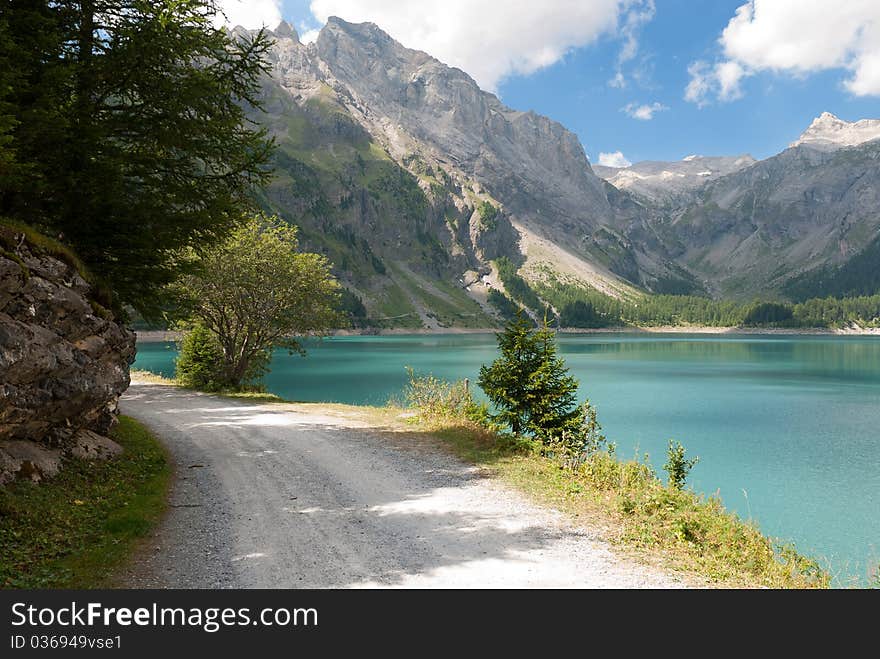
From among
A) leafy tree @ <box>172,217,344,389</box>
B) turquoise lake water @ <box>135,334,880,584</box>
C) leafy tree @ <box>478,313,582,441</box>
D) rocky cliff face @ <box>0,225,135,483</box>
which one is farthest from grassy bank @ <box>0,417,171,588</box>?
leafy tree @ <box>172,217,344,389</box>

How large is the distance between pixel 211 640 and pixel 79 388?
28.7ft

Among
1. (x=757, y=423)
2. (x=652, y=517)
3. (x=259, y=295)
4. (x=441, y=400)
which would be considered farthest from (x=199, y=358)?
(x=757, y=423)

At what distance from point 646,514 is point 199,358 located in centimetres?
3756

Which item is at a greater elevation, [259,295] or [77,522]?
[259,295]

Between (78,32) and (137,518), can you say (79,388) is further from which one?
(78,32)

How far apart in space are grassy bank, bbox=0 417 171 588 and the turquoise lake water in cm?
1470

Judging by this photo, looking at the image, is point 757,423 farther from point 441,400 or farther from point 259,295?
point 259,295

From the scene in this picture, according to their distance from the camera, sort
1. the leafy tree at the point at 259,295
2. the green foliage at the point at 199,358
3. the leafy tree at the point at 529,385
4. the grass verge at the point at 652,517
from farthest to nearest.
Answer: the green foliage at the point at 199,358, the leafy tree at the point at 259,295, the leafy tree at the point at 529,385, the grass verge at the point at 652,517

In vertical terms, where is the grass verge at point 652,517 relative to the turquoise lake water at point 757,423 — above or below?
above

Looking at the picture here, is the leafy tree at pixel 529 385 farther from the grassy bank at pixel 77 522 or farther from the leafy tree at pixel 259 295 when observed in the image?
the leafy tree at pixel 259 295

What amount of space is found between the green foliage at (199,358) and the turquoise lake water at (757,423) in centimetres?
1677

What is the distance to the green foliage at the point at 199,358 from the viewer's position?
39.3 metres

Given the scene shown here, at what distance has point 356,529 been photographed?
1012 cm

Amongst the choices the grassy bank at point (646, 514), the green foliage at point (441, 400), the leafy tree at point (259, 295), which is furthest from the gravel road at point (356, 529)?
the leafy tree at point (259, 295)
